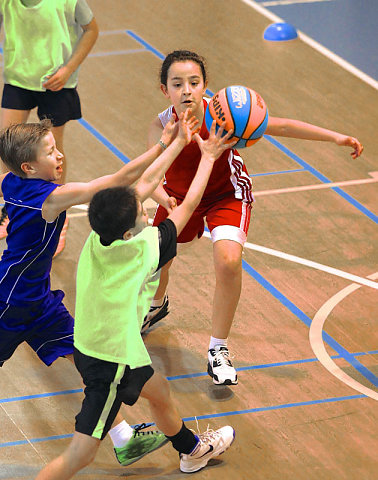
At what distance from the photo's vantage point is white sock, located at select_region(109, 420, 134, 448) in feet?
15.7

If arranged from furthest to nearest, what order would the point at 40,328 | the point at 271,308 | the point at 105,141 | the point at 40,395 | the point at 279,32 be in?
1. the point at 279,32
2. the point at 105,141
3. the point at 271,308
4. the point at 40,395
5. the point at 40,328

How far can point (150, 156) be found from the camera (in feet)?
15.7

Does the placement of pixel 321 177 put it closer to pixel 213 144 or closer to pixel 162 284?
pixel 162 284

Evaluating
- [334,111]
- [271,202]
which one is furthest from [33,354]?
[334,111]

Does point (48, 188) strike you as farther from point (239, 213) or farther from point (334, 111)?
point (334, 111)

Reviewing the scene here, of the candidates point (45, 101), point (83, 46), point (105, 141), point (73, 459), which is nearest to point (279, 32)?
point (105, 141)

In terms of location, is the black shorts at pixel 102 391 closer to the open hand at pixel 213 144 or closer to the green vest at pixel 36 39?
the open hand at pixel 213 144

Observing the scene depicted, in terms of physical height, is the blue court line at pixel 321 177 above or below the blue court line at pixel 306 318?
below

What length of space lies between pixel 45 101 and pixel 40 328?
2.55m

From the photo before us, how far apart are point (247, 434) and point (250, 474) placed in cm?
33

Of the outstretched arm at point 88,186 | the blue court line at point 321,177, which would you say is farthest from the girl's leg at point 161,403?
the blue court line at point 321,177

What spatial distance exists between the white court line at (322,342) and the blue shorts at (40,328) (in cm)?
162

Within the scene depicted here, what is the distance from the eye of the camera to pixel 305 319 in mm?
6195

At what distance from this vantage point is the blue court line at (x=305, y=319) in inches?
222
